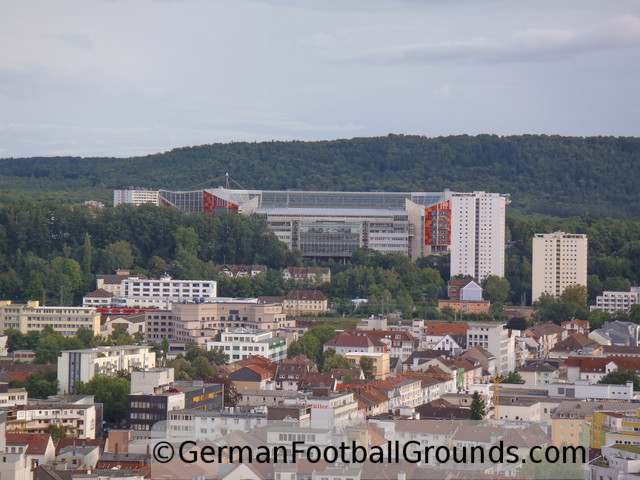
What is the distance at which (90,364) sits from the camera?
38000 mm

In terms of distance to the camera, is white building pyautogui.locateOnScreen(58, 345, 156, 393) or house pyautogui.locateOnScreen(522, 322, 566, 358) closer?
white building pyautogui.locateOnScreen(58, 345, 156, 393)

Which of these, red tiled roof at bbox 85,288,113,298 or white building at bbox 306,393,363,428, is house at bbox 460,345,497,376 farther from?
red tiled roof at bbox 85,288,113,298

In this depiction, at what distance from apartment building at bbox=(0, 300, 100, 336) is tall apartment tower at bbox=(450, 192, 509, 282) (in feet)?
60.2

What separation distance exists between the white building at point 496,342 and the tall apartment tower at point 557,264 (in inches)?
534

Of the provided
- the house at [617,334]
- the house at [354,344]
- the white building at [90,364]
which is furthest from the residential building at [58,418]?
the house at [617,334]

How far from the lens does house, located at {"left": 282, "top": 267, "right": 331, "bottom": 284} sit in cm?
5944

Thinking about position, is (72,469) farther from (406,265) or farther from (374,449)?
(406,265)

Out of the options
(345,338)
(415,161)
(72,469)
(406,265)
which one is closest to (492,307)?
(406,265)

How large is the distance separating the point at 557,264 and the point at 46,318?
21.1 meters

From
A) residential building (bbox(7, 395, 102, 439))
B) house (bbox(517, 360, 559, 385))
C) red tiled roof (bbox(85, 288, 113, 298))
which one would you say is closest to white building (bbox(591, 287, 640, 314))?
house (bbox(517, 360, 559, 385))

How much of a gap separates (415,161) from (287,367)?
63.6m

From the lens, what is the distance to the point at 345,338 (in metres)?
45.5

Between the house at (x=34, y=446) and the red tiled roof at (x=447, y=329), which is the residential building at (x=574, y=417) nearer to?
the house at (x=34, y=446)

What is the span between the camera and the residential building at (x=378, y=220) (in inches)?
2483
